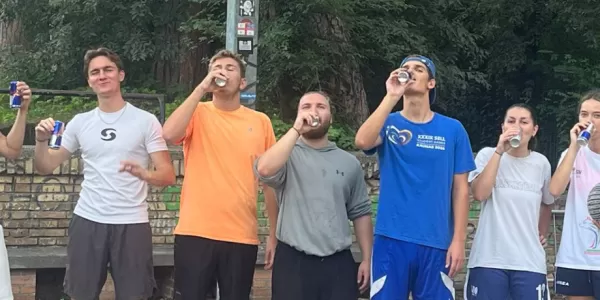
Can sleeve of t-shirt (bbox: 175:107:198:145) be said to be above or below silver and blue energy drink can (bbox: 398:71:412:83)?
below

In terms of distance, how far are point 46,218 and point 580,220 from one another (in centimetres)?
438

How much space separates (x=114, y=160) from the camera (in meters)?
4.40

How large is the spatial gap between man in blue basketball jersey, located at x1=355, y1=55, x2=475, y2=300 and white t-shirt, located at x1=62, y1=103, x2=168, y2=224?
127 cm

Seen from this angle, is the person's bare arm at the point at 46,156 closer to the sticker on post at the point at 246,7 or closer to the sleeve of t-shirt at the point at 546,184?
the sticker on post at the point at 246,7

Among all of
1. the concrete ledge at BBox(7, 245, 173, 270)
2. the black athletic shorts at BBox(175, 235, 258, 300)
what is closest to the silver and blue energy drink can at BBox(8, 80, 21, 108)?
the black athletic shorts at BBox(175, 235, 258, 300)

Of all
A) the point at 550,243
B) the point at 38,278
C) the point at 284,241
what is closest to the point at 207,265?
the point at 284,241

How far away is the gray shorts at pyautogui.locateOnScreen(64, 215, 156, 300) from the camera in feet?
14.4

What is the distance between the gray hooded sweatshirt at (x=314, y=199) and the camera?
434 centimetres

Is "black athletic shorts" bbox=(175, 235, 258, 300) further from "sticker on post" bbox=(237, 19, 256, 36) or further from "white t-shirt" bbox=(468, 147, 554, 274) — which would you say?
"sticker on post" bbox=(237, 19, 256, 36)

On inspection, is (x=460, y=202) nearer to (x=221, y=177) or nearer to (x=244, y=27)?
(x=221, y=177)

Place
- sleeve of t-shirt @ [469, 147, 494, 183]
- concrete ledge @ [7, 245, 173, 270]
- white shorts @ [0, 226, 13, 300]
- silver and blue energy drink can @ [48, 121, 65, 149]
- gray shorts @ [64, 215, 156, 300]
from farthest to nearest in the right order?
1. concrete ledge @ [7, 245, 173, 270]
2. sleeve of t-shirt @ [469, 147, 494, 183]
3. gray shorts @ [64, 215, 156, 300]
4. silver and blue energy drink can @ [48, 121, 65, 149]
5. white shorts @ [0, 226, 13, 300]

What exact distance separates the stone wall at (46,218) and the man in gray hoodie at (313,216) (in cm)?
248

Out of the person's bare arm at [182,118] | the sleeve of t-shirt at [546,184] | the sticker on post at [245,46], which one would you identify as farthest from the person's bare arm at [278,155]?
the sticker on post at [245,46]

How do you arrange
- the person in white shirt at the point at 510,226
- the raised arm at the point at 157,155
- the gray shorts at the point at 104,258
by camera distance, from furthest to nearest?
the person in white shirt at the point at 510,226 → the raised arm at the point at 157,155 → the gray shorts at the point at 104,258
